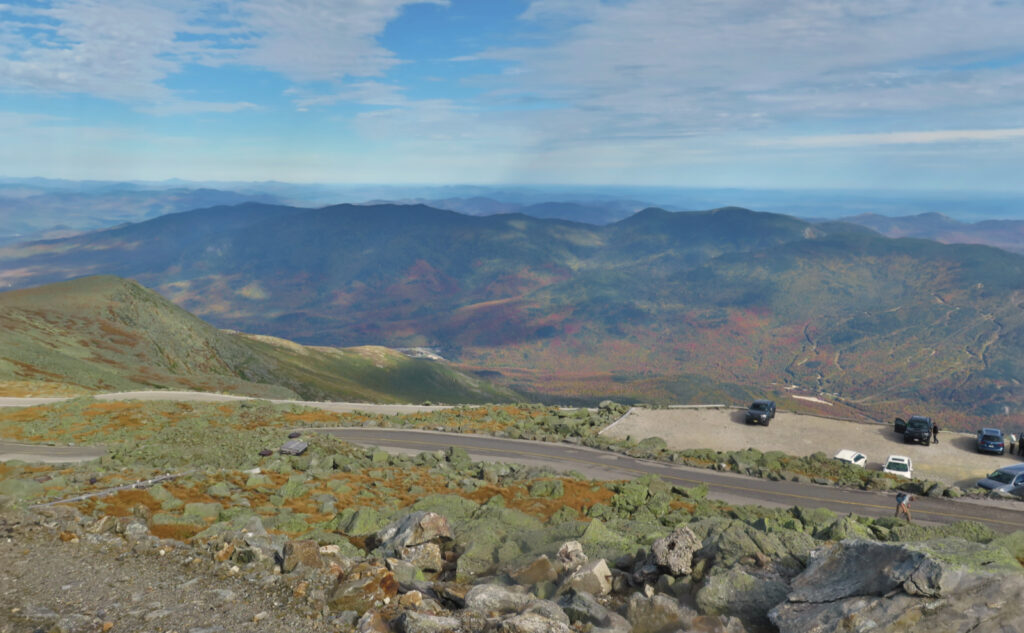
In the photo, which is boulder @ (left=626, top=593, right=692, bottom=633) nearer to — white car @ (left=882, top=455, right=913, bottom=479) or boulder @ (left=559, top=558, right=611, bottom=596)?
boulder @ (left=559, top=558, right=611, bottom=596)

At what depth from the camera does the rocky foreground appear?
34.4 feet

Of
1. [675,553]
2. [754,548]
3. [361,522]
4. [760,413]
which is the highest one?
[754,548]

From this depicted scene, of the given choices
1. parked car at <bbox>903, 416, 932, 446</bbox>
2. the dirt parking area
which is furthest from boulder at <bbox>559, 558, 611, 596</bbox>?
parked car at <bbox>903, 416, 932, 446</bbox>

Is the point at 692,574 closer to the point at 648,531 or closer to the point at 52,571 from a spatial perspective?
the point at 648,531

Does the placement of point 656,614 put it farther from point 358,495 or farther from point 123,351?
point 123,351

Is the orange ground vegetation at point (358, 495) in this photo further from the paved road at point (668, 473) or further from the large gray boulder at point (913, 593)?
the large gray boulder at point (913, 593)

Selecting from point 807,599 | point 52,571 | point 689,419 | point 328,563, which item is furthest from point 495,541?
point 689,419

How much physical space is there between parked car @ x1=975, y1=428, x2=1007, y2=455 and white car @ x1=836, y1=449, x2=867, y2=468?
9.01 metres

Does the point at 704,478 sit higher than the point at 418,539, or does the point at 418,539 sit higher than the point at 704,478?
the point at 418,539

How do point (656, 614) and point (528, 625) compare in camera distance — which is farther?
point (656, 614)

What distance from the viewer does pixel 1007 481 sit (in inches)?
1320

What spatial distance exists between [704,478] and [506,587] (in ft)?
82.3

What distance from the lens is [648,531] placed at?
19812 millimetres

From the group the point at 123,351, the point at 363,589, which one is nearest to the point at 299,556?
the point at 363,589
